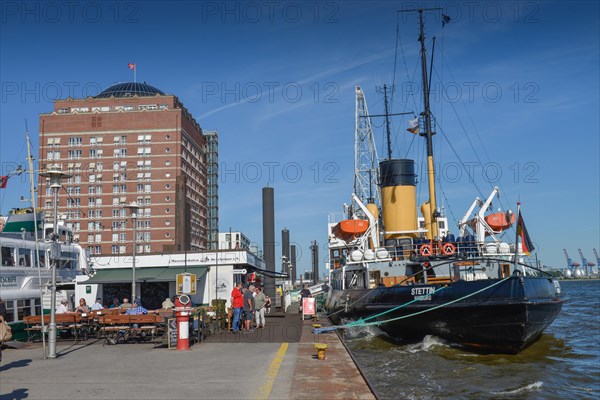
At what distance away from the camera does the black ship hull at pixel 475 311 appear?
1728cm

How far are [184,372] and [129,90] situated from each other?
102m

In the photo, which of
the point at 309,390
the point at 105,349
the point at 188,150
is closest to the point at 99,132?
the point at 188,150

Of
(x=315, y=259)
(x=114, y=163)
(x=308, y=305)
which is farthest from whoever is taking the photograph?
(x=114, y=163)

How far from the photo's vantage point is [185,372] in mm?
11195

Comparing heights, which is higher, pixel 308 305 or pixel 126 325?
pixel 126 325

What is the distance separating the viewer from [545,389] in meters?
14.9

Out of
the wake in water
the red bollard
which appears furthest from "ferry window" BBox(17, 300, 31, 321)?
the wake in water

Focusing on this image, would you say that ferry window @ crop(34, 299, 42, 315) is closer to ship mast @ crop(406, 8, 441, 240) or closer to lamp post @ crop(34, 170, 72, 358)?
lamp post @ crop(34, 170, 72, 358)

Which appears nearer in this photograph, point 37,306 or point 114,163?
point 37,306

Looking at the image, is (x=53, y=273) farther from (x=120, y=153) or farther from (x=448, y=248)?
(x=120, y=153)

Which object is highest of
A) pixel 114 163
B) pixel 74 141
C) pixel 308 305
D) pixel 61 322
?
pixel 74 141

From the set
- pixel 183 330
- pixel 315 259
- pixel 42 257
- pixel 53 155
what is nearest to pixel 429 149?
pixel 183 330

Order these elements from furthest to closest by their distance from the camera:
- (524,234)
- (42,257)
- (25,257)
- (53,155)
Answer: (53,155)
(42,257)
(25,257)
(524,234)

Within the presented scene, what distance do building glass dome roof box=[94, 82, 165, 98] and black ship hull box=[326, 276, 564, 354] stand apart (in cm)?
9218
